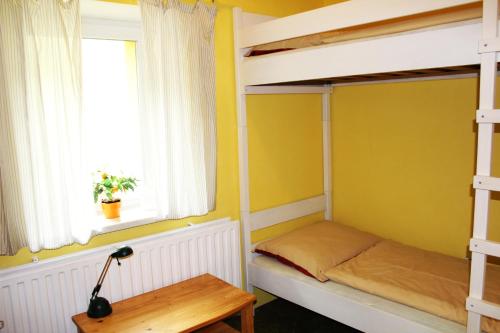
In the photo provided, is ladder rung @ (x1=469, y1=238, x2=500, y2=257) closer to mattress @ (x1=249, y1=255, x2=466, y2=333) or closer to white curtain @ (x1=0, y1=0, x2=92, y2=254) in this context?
mattress @ (x1=249, y1=255, x2=466, y2=333)

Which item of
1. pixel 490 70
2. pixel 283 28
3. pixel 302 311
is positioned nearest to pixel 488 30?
pixel 490 70

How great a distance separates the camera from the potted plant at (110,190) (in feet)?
8.43

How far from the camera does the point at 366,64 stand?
2145mm

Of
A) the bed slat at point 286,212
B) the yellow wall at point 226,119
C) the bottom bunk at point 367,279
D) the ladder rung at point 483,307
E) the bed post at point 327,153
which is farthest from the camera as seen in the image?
the bed post at point 327,153

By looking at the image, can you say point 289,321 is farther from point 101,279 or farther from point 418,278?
point 101,279

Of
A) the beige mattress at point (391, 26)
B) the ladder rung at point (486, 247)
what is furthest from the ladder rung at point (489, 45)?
the ladder rung at point (486, 247)

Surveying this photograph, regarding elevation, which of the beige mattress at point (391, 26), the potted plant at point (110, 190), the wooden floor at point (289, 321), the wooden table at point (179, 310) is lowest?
the wooden floor at point (289, 321)

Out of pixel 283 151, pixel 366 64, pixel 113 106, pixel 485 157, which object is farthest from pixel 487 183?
pixel 113 106

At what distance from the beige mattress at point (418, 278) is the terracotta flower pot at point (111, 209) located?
4.37ft

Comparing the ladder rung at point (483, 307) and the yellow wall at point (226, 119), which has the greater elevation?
the yellow wall at point (226, 119)

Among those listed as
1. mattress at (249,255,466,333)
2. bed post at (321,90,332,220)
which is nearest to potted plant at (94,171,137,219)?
mattress at (249,255,466,333)

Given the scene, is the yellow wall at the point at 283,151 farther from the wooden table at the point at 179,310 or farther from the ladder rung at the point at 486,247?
the ladder rung at the point at 486,247

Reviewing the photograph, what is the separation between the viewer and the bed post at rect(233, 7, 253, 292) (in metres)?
2.88

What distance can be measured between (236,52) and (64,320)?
6.24 feet
